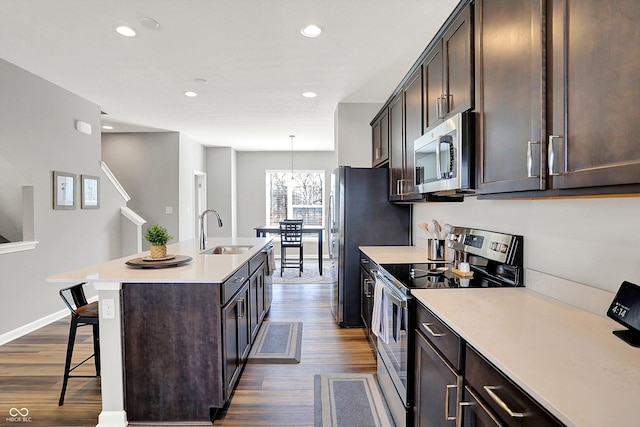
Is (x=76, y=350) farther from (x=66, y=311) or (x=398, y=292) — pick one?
(x=398, y=292)

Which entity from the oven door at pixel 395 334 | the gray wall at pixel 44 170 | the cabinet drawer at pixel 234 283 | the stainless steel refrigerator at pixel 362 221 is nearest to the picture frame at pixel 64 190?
the gray wall at pixel 44 170

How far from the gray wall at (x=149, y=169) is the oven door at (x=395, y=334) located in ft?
16.7

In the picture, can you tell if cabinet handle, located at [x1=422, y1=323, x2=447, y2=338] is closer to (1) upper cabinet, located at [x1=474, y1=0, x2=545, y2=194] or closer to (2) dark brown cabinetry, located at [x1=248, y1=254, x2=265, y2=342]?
(1) upper cabinet, located at [x1=474, y1=0, x2=545, y2=194]

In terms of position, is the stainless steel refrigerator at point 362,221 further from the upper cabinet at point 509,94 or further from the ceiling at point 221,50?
the upper cabinet at point 509,94

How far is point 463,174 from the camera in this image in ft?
5.69

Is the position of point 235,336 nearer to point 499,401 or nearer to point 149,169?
point 499,401

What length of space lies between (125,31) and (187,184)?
424cm

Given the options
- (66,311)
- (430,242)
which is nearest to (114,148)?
(66,311)

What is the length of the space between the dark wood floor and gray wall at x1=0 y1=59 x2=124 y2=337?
41 centimetres

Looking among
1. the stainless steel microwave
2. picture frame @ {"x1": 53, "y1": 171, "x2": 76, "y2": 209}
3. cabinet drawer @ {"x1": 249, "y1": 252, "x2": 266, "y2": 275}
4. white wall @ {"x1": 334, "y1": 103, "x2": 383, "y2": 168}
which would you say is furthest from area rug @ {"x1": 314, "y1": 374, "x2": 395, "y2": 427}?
picture frame @ {"x1": 53, "y1": 171, "x2": 76, "y2": 209}

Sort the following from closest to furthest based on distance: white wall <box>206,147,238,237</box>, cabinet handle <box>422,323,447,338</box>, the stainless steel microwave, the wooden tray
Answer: cabinet handle <box>422,323,447,338</box> < the stainless steel microwave < the wooden tray < white wall <box>206,147,238,237</box>

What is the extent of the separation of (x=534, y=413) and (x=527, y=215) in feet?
3.93
